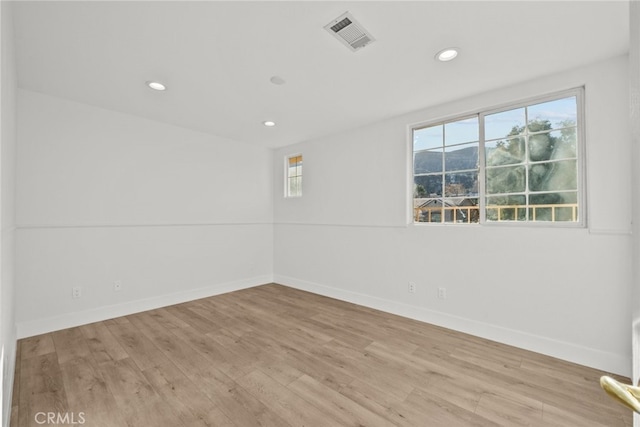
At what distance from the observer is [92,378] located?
82.5 inches

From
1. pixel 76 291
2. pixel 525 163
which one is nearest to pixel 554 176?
pixel 525 163

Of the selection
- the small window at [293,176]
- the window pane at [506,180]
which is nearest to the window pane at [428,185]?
the window pane at [506,180]

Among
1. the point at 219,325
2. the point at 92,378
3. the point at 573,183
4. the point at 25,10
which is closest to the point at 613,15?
the point at 573,183

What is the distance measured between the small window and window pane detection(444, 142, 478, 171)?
241cm

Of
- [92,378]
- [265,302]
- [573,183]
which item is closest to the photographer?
[92,378]

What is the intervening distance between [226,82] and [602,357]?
3889 mm

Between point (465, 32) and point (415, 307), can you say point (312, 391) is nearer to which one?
point (415, 307)

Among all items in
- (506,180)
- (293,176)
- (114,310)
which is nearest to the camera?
(506,180)

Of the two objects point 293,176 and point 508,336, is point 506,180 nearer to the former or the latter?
point 508,336

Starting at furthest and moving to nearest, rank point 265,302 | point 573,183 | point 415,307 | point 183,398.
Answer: point 265,302 < point 415,307 < point 573,183 < point 183,398

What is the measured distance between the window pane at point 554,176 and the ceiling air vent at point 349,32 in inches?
75.6

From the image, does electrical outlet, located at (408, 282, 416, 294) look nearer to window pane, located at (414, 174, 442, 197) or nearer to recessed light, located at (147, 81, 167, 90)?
window pane, located at (414, 174, 442, 197)

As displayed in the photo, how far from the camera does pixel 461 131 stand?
311cm

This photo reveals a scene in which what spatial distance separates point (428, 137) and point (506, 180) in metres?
0.98
